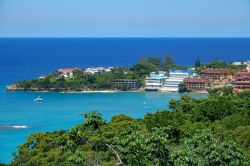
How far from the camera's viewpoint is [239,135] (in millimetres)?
8539

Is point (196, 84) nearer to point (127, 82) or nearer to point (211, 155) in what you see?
point (127, 82)

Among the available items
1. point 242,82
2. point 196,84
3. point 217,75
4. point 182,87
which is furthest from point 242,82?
point 217,75

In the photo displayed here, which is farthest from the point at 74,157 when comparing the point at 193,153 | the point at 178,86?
the point at 178,86

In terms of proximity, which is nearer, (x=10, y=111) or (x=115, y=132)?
(x=115, y=132)

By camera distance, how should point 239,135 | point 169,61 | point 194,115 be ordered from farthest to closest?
point 169,61 < point 194,115 < point 239,135

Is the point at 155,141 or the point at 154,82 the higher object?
the point at 154,82

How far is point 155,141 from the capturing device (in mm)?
5105

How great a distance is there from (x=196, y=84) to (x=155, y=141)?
2057 cm

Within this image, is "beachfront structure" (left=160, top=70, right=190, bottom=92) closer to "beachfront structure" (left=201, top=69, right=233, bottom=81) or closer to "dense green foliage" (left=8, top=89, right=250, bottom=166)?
"beachfront structure" (left=201, top=69, right=233, bottom=81)

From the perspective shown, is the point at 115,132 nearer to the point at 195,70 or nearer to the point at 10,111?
the point at 10,111

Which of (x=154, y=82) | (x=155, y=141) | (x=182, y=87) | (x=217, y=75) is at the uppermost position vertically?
(x=217, y=75)

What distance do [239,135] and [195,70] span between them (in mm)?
21824

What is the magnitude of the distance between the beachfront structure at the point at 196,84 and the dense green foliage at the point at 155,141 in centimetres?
1022

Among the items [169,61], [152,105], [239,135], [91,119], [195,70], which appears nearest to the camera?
[91,119]
